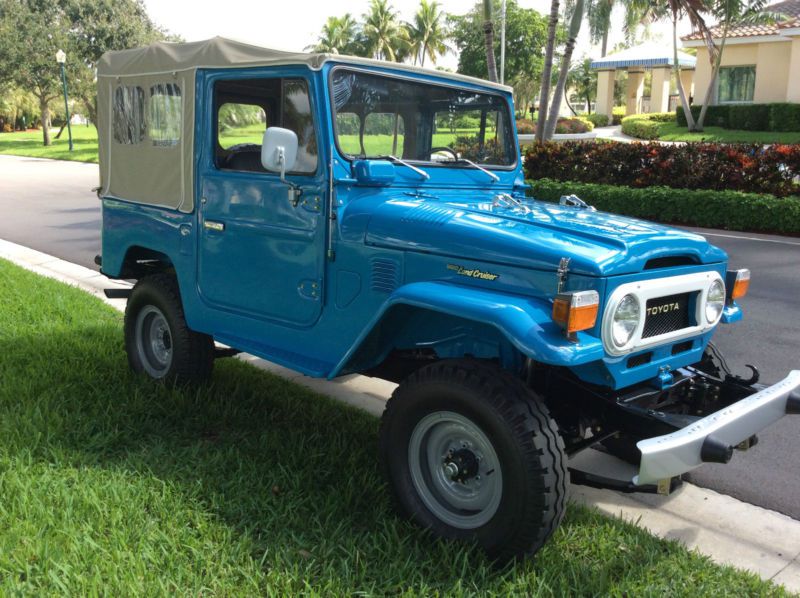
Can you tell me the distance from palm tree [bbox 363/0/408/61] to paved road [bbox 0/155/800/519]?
39.9m

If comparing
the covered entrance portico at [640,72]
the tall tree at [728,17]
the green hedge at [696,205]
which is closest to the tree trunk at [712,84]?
the tall tree at [728,17]

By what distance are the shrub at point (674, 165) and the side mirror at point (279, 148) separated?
11325 millimetres

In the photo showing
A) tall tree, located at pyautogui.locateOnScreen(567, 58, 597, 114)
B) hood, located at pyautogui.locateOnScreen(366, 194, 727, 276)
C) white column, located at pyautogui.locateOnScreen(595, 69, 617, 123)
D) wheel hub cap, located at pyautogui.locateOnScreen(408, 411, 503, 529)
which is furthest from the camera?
tall tree, located at pyautogui.locateOnScreen(567, 58, 597, 114)

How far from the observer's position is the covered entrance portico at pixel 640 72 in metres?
38.9

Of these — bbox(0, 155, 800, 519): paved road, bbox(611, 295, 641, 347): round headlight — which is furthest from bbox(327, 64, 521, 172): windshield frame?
bbox(0, 155, 800, 519): paved road

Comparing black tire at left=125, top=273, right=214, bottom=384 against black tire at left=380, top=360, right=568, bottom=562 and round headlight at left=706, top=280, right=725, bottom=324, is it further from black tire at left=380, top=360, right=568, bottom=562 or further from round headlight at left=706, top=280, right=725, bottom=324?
round headlight at left=706, top=280, right=725, bottom=324

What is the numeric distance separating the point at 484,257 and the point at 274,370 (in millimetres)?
2792

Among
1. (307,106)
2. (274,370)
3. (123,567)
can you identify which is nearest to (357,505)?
(123,567)

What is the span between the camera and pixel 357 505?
328 cm

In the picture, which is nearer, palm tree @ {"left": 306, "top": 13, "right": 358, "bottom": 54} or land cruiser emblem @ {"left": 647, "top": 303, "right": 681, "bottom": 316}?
land cruiser emblem @ {"left": 647, "top": 303, "right": 681, "bottom": 316}

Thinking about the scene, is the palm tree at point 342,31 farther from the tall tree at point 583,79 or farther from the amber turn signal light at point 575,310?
the amber turn signal light at point 575,310

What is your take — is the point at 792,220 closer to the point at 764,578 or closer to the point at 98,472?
the point at 764,578

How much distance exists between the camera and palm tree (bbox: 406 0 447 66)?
56.4m

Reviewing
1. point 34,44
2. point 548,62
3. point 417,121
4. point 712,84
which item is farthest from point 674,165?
point 34,44
